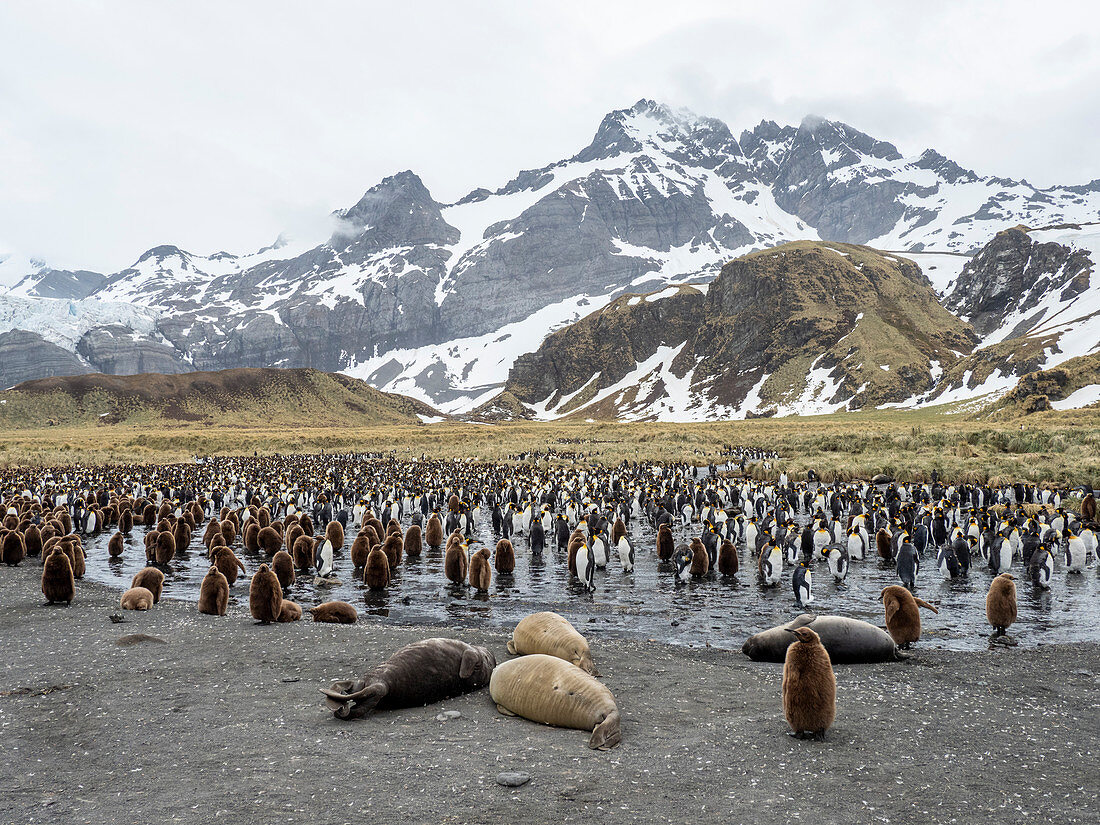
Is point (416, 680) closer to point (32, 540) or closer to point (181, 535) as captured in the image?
point (181, 535)

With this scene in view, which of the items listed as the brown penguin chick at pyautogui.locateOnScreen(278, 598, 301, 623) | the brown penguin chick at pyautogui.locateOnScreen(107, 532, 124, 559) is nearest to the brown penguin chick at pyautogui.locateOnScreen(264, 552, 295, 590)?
the brown penguin chick at pyautogui.locateOnScreen(278, 598, 301, 623)

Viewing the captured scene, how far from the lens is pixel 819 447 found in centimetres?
4597

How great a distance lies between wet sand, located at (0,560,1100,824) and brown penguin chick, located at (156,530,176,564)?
278 inches

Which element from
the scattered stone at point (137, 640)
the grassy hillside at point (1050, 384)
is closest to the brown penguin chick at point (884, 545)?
the scattered stone at point (137, 640)

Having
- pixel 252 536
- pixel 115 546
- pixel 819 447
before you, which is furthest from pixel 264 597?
pixel 819 447

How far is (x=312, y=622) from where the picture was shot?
9.69 m

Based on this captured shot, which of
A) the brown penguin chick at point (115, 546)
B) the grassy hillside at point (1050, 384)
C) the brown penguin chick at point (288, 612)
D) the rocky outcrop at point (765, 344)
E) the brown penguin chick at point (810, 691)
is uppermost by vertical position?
the rocky outcrop at point (765, 344)

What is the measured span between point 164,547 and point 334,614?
7445mm

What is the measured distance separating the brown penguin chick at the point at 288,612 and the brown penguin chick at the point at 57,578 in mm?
3853

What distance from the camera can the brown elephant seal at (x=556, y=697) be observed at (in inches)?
225

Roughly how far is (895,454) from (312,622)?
36.3m

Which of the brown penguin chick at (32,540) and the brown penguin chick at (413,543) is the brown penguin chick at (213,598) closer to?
the brown penguin chick at (413,543)

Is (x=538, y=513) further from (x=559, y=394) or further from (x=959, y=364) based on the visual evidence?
(x=559, y=394)

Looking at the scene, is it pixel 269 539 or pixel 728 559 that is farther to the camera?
pixel 269 539
